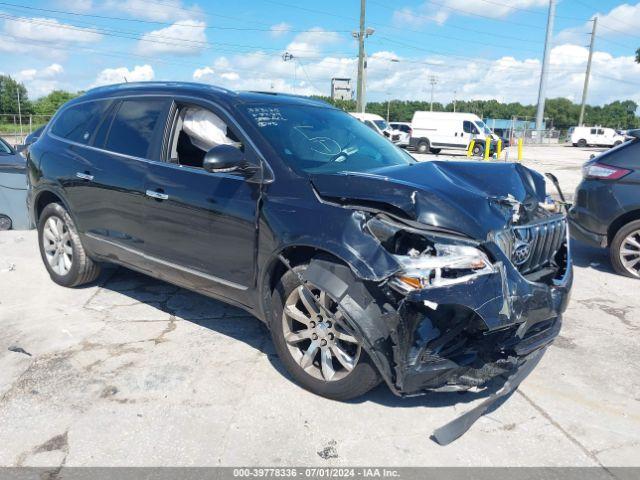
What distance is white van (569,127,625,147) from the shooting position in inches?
1917

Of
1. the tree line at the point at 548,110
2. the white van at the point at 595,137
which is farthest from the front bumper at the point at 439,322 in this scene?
the tree line at the point at 548,110

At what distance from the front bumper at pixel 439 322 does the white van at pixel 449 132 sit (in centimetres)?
2635

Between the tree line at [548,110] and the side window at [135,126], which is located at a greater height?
the side window at [135,126]

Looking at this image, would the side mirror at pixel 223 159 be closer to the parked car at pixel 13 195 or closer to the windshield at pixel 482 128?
the parked car at pixel 13 195

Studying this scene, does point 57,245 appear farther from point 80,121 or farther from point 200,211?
point 200,211

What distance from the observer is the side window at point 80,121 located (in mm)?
4961

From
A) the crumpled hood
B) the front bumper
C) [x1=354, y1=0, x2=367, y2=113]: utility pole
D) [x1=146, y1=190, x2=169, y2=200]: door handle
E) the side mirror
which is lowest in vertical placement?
the front bumper

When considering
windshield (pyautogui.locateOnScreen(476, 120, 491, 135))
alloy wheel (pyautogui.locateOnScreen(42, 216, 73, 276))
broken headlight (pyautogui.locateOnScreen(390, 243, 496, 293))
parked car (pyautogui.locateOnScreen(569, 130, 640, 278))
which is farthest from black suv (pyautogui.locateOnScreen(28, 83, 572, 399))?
windshield (pyautogui.locateOnScreen(476, 120, 491, 135))

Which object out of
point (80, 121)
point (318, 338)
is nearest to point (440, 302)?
point (318, 338)

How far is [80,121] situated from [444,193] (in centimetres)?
370

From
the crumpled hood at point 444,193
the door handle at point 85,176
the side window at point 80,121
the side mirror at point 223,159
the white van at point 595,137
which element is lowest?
the white van at point 595,137

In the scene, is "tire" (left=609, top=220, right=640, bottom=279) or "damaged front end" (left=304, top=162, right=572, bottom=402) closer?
"damaged front end" (left=304, top=162, right=572, bottom=402)

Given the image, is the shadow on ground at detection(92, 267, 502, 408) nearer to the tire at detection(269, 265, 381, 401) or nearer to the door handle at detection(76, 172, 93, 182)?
the tire at detection(269, 265, 381, 401)

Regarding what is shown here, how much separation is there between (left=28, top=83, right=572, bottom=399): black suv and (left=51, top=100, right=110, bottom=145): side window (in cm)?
10
